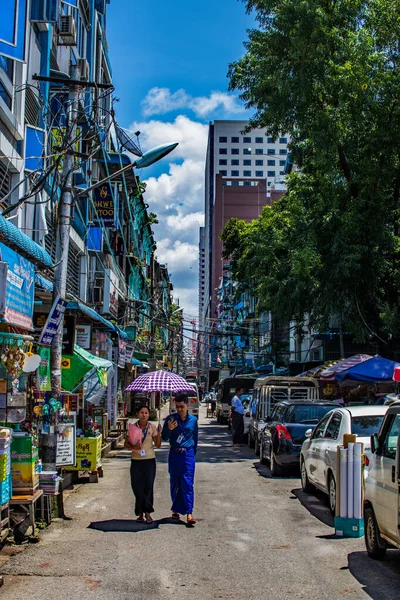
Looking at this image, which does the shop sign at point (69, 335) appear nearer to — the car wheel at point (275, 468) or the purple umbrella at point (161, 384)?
the purple umbrella at point (161, 384)

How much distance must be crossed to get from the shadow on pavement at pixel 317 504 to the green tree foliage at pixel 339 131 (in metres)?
10.0

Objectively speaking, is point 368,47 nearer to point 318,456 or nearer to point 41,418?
point 318,456

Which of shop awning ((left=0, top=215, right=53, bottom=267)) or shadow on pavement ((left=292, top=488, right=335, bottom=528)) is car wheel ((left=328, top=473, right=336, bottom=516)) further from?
shop awning ((left=0, top=215, right=53, bottom=267))

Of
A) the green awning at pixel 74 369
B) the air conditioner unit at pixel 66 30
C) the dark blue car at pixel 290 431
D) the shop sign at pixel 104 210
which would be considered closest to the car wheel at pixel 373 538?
the dark blue car at pixel 290 431

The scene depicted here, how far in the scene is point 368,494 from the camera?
775 centimetres

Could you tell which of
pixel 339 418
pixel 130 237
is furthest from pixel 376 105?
pixel 130 237

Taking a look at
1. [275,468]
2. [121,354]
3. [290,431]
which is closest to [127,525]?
[290,431]

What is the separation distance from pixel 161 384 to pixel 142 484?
494 centimetres

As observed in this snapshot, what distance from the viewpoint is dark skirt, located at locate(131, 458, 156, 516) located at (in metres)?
9.57

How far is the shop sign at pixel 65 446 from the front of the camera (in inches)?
423

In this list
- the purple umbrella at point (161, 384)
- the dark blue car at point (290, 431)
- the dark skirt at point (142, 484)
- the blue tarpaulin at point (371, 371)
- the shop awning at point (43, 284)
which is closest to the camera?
the dark skirt at point (142, 484)

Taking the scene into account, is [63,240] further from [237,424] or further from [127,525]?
[237,424]

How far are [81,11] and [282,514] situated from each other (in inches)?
821

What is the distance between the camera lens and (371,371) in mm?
20188
